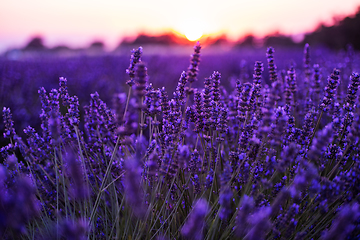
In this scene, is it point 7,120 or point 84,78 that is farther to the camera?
point 84,78

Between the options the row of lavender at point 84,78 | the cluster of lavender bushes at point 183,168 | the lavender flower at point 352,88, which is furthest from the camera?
the row of lavender at point 84,78

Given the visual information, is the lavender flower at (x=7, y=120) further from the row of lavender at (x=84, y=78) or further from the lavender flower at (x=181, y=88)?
the lavender flower at (x=181, y=88)

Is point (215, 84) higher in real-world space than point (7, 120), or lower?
higher

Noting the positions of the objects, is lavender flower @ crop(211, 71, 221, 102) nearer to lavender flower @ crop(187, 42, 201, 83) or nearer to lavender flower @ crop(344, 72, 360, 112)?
lavender flower @ crop(187, 42, 201, 83)

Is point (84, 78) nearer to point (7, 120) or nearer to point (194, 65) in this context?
point (7, 120)

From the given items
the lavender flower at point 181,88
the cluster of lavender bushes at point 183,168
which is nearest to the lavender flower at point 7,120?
the cluster of lavender bushes at point 183,168

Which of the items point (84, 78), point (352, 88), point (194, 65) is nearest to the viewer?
point (194, 65)

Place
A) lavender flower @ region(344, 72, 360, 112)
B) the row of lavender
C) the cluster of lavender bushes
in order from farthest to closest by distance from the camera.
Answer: the row of lavender → lavender flower @ region(344, 72, 360, 112) → the cluster of lavender bushes

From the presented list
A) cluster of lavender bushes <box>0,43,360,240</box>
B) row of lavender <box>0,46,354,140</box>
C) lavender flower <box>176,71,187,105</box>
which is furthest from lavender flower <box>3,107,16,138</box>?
lavender flower <box>176,71,187,105</box>

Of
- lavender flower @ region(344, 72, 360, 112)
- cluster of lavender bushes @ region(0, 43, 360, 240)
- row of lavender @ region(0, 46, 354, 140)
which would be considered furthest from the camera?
row of lavender @ region(0, 46, 354, 140)

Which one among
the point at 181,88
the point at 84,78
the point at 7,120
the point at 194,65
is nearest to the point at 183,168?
the point at 181,88

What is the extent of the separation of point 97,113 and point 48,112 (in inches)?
12.2

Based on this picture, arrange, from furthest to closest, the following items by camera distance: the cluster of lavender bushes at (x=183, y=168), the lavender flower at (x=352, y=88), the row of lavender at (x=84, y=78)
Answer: the row of lavender at (x=84, y=78) < the lavender flower at (x=352, y=88) < the cluster of lavender bushes at (x=183, y=168)

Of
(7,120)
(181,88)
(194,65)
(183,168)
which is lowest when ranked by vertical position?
(183,168)
